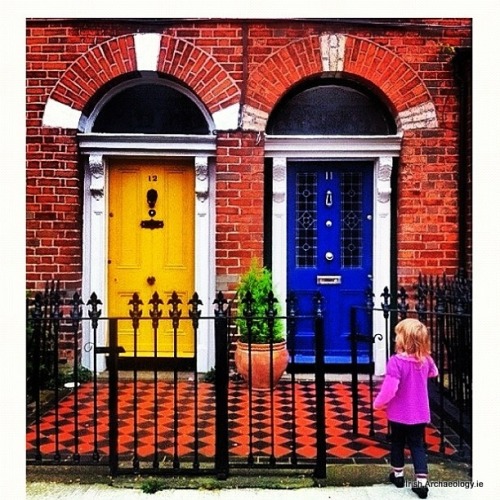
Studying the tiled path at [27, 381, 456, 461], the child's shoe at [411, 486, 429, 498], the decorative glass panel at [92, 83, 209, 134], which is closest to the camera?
the child's shoe at [411, 486, 429, 498]

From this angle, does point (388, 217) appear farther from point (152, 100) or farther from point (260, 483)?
point (260, 483)

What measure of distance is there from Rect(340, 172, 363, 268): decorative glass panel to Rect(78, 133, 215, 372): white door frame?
1.52m

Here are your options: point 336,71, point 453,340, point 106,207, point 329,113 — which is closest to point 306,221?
point 329,113

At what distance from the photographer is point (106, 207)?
715 cm

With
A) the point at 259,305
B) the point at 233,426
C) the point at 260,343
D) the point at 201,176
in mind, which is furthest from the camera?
the point at 201,176

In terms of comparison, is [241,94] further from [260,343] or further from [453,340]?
[453,340]

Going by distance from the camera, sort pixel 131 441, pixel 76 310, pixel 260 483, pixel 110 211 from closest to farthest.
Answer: pixel 260 483
pixel 76 310
pixel 131 441
pixel 110 211

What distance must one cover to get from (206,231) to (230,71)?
5.94ft

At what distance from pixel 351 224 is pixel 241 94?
195cm

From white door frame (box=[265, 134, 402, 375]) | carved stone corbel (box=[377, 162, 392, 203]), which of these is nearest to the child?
white door frame (box=[265, 134, 402, 375])

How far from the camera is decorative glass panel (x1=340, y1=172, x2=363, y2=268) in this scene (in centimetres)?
717

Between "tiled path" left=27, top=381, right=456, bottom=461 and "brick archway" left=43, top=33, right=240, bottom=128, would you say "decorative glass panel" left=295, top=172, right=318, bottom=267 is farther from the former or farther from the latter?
"tiled path" left=27, top=381, right=456, bottom=461

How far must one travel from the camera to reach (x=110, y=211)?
7.20 metres

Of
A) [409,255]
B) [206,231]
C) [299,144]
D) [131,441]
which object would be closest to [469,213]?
[409,255]
